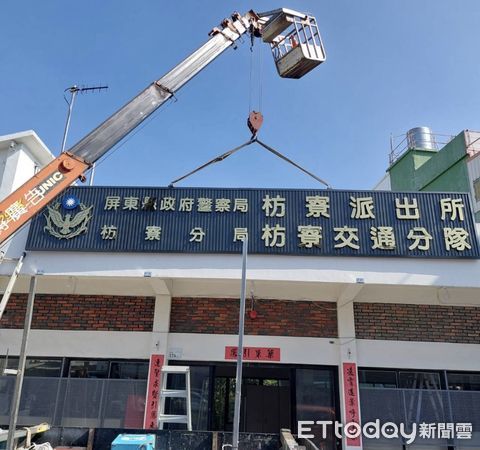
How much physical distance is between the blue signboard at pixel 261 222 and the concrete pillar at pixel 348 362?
1.28 meters

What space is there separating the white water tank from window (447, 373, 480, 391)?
57.8ft

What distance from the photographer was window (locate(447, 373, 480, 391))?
33.3 feet

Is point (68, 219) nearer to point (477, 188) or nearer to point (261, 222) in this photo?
point (261, 222)

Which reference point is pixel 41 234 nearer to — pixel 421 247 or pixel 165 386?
pixel 165 386

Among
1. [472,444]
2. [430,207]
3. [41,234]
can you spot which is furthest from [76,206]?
[472,444]

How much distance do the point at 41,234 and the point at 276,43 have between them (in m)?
6.99

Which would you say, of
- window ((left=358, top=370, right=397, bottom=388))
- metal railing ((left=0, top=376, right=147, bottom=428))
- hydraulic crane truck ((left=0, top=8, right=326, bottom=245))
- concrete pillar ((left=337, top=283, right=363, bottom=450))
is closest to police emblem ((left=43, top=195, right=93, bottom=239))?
hydraulic crane truck ((left=0, top=8, right=326, bottom=245))

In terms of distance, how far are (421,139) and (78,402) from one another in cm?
2308

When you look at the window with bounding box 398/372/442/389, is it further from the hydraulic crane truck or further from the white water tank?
the white water tank

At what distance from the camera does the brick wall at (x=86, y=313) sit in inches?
417

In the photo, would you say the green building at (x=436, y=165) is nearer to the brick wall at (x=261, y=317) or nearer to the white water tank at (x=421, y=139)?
the white water tank at (x=421, y=139)

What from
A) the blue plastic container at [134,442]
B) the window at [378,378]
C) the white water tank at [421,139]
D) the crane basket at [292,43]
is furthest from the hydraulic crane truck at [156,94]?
the white water tank at [421,139]

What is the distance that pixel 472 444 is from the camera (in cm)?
930

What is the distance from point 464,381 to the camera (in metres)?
10.2
